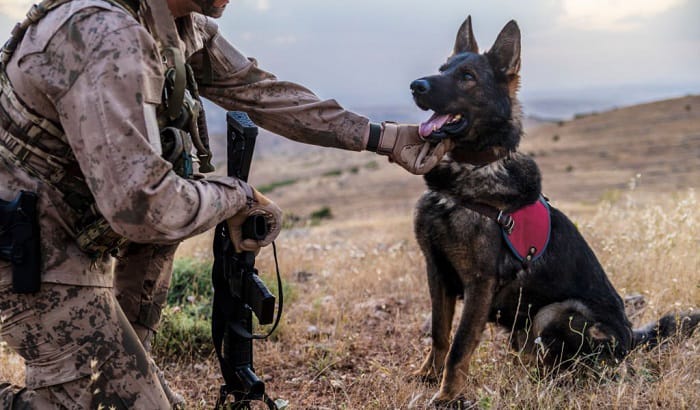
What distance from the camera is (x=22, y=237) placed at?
102 inches

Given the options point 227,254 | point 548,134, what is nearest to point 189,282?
point 227,254

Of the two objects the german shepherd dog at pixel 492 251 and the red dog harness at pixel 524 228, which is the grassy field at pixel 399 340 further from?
the red dog harness at pixel 524 228

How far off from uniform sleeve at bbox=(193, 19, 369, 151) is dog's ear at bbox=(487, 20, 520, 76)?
920mm

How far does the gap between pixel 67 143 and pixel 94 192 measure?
42 cm

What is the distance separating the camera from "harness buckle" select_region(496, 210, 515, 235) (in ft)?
12.3

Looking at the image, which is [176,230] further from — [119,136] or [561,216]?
[561,216]

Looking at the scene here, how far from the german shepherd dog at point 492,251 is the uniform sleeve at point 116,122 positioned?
6.06 ft

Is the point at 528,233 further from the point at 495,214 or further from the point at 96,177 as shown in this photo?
the point at 96,177

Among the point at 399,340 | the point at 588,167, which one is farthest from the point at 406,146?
the point at 588,167

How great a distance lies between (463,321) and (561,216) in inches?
40.4

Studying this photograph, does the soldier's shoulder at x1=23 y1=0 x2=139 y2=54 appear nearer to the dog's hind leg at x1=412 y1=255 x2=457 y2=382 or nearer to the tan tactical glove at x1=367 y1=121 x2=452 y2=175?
the tan tactical glove at x1=367 y1=121 x2=452 y2=175

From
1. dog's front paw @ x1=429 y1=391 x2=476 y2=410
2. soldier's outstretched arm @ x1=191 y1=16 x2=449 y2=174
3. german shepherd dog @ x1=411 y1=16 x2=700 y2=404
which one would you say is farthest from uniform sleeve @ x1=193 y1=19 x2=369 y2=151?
dog's front paw @ x1=429 y1=391 x2=476 y2=410

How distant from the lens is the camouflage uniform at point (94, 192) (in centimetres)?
238

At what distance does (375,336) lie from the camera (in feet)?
15.9
